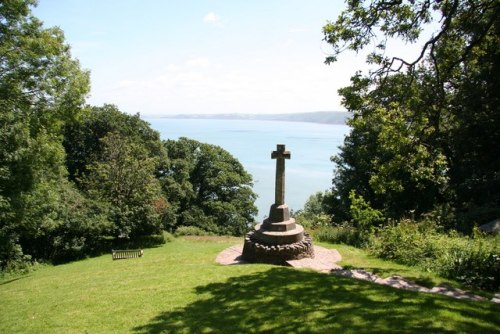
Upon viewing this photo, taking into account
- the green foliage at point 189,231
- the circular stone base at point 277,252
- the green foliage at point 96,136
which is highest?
the green foliage at point 96,136

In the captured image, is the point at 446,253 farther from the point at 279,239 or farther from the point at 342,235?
the point at 342,235

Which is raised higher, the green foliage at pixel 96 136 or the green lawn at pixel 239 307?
the green foliage at pixel 96 136

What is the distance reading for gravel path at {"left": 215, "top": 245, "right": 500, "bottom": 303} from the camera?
8.43 metres

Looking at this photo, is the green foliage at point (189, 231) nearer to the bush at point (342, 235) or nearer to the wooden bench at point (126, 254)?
the wooden bench at point (126, 254)

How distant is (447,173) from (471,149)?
3.89 m

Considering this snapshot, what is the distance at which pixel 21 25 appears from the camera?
511 inches

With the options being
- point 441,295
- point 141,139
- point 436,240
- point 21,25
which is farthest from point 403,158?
point 141,139

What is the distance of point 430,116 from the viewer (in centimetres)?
1223

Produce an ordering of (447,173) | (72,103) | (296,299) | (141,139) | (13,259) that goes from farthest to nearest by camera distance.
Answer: (141,139), (447,173), (13,259), (72,103), (296,299)

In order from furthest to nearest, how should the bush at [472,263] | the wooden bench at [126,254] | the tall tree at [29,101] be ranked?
the wooden bench at [126,254], the tall tree at [29,101], the bush at [472,263]

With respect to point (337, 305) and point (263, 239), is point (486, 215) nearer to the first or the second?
point (263, 239)

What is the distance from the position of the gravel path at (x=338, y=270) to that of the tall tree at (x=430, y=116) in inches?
112

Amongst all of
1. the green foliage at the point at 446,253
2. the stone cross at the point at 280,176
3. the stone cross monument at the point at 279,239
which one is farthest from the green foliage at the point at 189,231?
the green foliage at the point at 446,253

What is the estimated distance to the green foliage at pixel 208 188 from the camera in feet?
117
